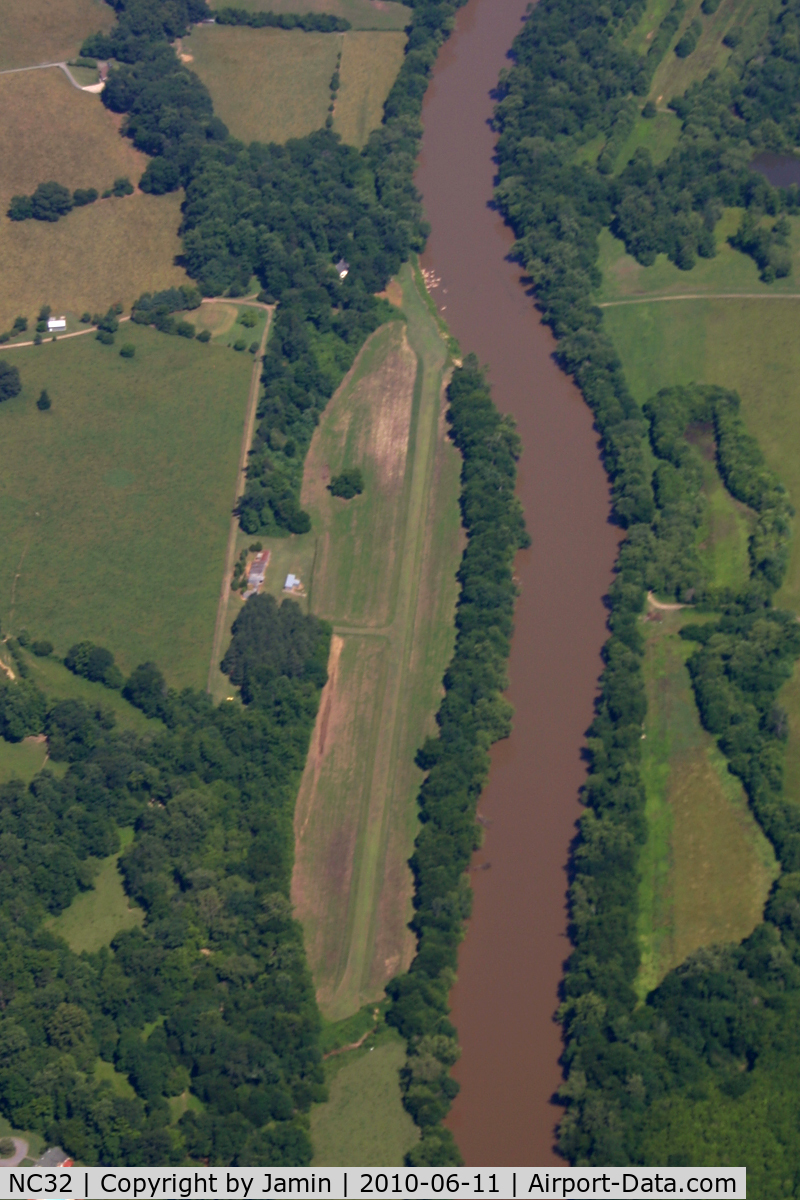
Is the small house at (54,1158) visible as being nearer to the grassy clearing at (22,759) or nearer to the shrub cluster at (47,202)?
the grassy clearing at (22,759)

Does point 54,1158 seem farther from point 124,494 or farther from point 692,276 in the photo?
point 692,276

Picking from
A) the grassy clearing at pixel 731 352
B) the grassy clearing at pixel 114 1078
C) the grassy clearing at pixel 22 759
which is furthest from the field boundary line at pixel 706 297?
the grassy clearing at pixel 114 1078

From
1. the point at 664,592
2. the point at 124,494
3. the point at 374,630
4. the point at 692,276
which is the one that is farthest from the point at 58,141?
the point at 664,592

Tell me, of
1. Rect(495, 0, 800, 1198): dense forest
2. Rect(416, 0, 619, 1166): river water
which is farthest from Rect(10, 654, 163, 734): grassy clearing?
Rect(495, 0, 800, 1198): dense forest

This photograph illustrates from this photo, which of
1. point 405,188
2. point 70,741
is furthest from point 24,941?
point 405,188

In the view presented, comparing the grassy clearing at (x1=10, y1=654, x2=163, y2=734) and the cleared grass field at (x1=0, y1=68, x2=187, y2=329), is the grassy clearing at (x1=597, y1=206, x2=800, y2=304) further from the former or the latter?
the grassy clearing at (x1=10, y1=654, x2=163, y2=734)

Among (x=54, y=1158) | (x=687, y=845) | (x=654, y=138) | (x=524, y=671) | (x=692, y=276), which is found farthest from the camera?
(x=654, y=138)
